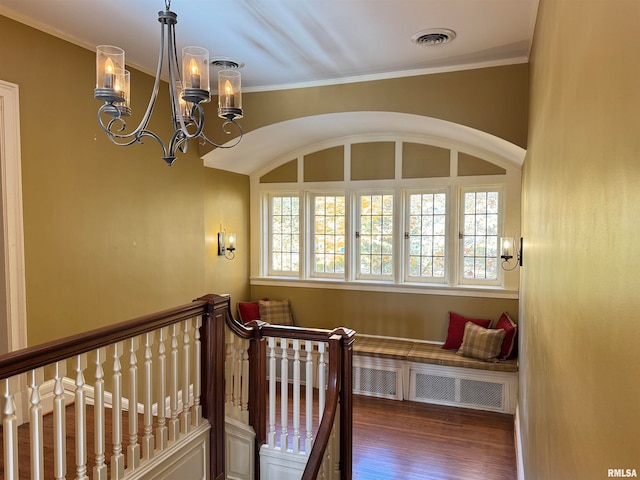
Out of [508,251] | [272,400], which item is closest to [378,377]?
[508,251]

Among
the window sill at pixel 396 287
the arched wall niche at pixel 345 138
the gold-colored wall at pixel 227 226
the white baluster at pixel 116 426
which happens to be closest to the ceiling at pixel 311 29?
the arched wall niche at pixel 345 138

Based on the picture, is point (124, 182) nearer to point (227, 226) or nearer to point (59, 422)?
point (227, 226)

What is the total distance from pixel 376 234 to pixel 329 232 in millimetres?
613

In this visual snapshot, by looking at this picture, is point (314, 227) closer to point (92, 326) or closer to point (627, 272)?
point (92, 326)

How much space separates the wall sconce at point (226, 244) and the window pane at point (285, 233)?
707 mm

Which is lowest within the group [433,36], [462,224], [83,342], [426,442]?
[426,442]

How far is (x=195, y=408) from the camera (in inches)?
109

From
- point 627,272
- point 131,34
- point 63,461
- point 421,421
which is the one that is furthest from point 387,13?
point 421,421

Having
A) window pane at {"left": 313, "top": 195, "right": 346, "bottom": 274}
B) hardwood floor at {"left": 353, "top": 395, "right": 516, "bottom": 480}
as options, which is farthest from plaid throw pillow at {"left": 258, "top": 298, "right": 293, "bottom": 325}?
hardwood floor at {"left": 353, "top": 395, "right": 516, "bottom": 480}

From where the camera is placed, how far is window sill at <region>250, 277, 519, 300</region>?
4829mm

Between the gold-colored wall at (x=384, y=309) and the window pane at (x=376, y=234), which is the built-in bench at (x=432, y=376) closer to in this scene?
the gold-colored wall at (x=384, y=309)

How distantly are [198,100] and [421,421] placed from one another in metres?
3.61

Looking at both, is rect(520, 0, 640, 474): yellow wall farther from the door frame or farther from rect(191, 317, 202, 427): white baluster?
the door frame

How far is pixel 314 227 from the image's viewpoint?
5738 mm
